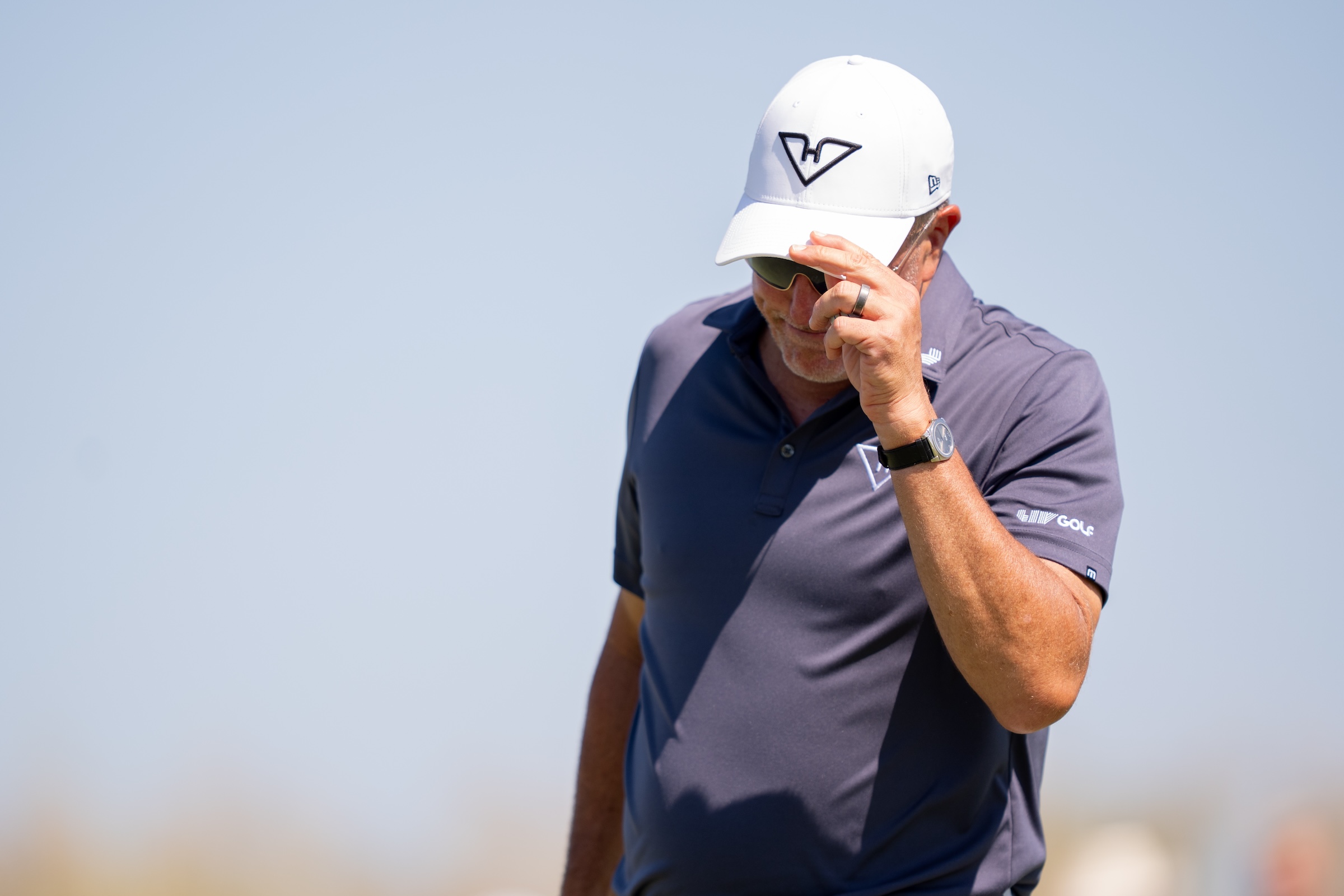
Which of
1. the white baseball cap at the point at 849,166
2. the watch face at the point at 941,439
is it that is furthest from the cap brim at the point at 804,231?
Answer: the watch face at the point at 941,439

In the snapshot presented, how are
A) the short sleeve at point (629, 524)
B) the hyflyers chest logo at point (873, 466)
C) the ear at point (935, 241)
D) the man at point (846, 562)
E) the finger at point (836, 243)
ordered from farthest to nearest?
the short sleeve at point (629, 524) < the ear at point (935, 241) < the hyflyers chest logo at point (873, 466) < the man at point (846, 562) < the finger at point (836, 243)

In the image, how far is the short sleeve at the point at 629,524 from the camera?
3.09 metres

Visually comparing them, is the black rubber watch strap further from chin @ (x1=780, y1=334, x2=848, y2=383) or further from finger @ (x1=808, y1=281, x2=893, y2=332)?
chin @ (x1=780, y1=334, x2=848, y2=383)

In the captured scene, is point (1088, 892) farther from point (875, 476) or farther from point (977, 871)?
point (875, 476)

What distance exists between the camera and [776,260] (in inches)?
100

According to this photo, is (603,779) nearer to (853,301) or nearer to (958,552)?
(958,552)

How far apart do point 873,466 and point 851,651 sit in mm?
385

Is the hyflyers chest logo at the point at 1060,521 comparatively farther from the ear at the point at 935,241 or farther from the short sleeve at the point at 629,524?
the short sleeve at the point at 629,524

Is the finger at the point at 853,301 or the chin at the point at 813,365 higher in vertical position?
the finger at the point at 853,301

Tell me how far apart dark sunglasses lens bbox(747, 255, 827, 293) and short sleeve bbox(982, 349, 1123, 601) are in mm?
475

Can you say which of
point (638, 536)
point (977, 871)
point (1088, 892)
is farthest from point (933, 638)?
point (1088, 892)

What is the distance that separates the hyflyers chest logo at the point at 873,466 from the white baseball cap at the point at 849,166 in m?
0.39

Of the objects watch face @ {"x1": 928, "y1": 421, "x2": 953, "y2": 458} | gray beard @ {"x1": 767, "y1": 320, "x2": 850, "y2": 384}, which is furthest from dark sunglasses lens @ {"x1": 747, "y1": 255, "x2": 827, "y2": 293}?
watch face @ {"x1": 928, "y1": 421, "x2": 953, "y2": 458}

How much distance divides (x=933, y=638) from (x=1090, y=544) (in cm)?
37
